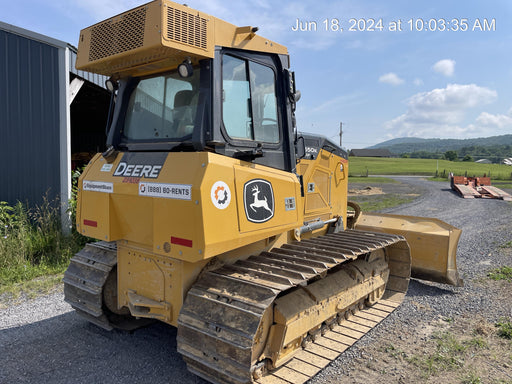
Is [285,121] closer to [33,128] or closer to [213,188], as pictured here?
[213,188]

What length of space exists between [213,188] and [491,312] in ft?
14.4

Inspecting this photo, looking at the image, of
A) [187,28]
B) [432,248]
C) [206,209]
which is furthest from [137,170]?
[432,248]

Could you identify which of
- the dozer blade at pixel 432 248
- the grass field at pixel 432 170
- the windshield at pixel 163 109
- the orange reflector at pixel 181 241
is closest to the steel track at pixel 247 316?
the orange reflector at pixel 181 241

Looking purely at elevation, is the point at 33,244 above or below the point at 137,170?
below

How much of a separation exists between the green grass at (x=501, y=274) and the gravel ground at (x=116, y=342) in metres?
0.18

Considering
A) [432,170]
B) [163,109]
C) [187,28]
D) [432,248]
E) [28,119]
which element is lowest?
[432,248]

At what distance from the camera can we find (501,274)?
6672mm

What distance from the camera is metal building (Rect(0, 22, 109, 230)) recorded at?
7.83m

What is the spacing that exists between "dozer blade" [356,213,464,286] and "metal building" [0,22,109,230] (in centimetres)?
639

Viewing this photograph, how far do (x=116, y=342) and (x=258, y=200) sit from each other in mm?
2360

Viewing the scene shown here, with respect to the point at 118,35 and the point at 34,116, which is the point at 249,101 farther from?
the point at 34,116

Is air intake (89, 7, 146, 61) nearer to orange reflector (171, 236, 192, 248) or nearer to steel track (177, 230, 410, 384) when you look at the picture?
orange reflector (171, 236, 192, 248)

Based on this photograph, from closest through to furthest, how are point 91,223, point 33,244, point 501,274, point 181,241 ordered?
point 181,241 → point 91,223 → point 501,274 → point 33,244

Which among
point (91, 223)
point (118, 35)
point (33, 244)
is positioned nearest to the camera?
point (118, 35)
